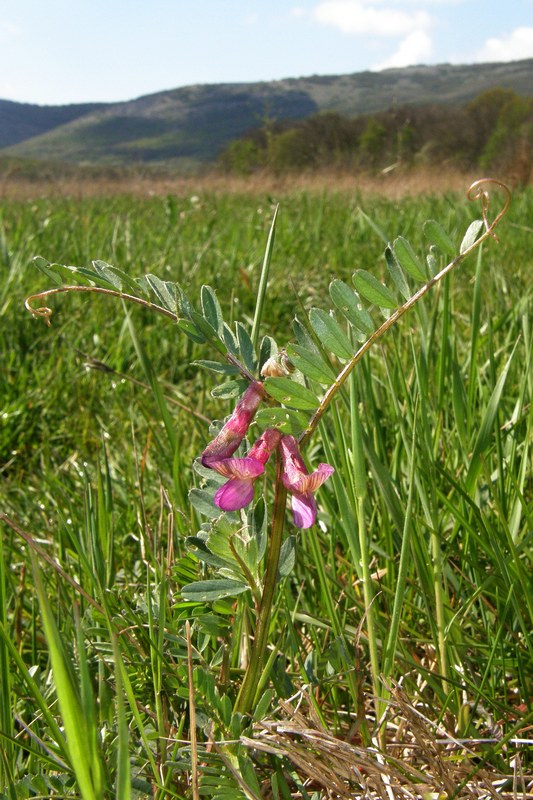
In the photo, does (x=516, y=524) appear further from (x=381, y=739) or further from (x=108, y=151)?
(x=108, y=151)

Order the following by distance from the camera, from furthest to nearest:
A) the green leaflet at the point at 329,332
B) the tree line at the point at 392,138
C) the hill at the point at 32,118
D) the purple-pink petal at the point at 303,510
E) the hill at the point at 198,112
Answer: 1. the hill at the point at 32,118
2. the hill at the point at 198,112
3. the tree line at the point at 392,138
4. the green leaflet at the point at 329,332
5. the purple-pink petal at the point at 303,510

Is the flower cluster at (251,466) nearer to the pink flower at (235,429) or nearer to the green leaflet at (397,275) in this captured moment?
the pink flower at (235,429)

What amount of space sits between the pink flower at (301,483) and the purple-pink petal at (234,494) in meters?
0.03

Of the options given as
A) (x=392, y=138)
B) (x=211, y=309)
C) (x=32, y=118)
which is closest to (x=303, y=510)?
(x=211, y=309)

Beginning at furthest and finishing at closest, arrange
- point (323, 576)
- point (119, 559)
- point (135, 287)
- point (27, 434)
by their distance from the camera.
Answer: point (27, 434) < point (119, 559) < point (323, 576) < point (135, 287)

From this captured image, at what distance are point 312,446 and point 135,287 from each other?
0.94 meters

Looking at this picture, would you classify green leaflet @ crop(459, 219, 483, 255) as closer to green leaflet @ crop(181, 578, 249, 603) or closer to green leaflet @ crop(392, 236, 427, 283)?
green leaflet @ crop(392, 236, 427, 283)

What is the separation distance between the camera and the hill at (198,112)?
95.3 m

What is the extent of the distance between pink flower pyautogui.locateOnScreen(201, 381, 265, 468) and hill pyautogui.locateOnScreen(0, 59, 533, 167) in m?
92.4

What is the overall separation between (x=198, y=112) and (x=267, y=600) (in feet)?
384

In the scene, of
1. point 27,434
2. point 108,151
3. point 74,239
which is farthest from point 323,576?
point 108,151

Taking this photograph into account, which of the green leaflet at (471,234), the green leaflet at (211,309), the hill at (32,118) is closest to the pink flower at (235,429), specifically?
the green leaflet at (211,309)

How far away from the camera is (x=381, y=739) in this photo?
29.9 inches

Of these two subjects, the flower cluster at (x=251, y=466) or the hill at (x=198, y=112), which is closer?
the flower cluster at (x=251, y=466)
